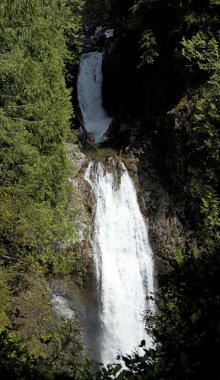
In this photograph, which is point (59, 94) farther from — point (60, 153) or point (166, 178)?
point (166, 178)

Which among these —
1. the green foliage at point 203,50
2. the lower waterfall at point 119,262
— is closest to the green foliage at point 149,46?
the green foliage at point 203,50

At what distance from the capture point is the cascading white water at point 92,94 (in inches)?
741

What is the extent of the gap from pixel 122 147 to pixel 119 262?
17.7ft

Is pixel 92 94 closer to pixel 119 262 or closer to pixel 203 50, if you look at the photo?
pixel 203 50

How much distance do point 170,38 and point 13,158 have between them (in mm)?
9013

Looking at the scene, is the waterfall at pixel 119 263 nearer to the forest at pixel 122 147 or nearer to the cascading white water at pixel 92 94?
the forest at pixel 122 147

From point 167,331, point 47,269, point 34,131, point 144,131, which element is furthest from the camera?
point 144,131

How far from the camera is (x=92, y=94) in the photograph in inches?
809

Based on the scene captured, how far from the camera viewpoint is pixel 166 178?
49.0 ft

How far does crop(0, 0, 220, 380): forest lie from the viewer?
123 inches

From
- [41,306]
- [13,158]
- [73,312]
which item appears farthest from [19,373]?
[73,312]

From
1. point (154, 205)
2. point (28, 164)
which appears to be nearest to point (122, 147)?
point (154, 205)

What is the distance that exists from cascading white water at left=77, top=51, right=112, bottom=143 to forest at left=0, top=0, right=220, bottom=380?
1.02 m

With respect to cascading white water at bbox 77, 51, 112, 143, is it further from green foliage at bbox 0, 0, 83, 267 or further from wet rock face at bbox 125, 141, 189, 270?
green foliage at bbox 0, 0, 83, 267
